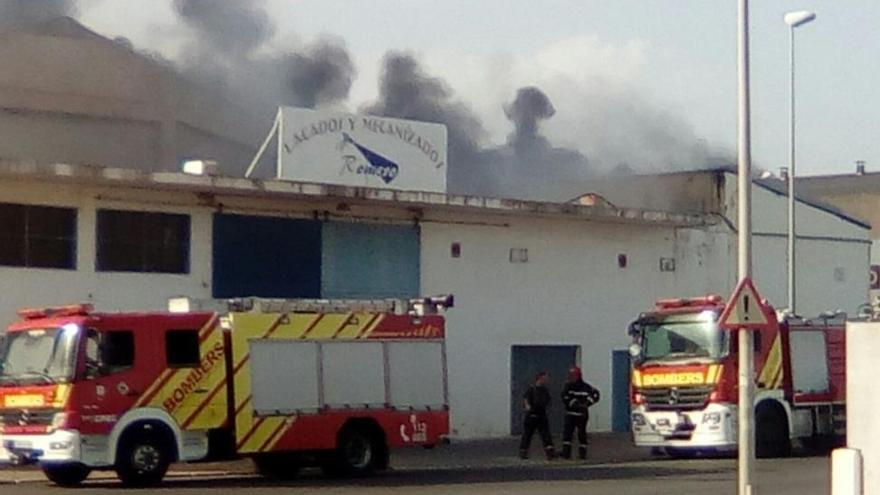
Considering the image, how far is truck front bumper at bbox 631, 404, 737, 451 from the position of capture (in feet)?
98.2

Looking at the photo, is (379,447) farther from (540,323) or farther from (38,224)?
(540,323)

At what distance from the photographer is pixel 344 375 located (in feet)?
86.1

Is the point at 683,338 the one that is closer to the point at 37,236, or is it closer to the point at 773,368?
the point at 773,368

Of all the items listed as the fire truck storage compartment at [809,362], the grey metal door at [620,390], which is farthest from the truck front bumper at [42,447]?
the grey metal door at [620,390]

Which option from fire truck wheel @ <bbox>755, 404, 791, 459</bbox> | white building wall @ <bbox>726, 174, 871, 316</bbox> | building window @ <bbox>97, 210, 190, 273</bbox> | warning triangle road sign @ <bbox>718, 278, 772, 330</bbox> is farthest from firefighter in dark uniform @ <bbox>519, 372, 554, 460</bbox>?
warning triangle road sign @ <bbox>718, 278, 772, 330</bbox>

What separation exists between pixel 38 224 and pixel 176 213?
2747 mm

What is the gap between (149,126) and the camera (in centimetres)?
4228

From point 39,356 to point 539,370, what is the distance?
1501 centimetres

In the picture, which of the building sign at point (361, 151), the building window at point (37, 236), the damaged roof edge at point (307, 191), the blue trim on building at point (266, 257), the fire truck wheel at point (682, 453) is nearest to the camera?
the damaged roof edge at point (307, 191)

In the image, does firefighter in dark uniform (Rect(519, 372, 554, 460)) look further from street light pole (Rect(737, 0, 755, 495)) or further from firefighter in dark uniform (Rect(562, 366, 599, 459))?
street light pole (Rect(737, 0, 755, 495))

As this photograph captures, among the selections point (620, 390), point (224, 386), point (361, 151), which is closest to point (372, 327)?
point (224, 386)

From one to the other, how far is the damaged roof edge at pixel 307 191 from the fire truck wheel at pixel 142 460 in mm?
5917

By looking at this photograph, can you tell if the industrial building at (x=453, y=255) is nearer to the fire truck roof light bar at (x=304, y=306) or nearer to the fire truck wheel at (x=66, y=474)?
the fire truck roof light bar at (x=304, y=306)

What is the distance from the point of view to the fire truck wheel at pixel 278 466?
26031 mm
